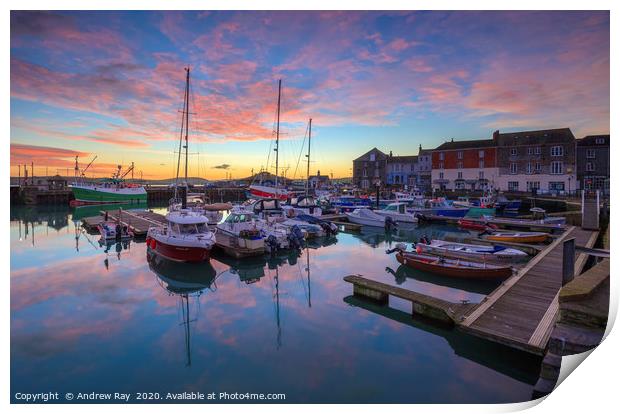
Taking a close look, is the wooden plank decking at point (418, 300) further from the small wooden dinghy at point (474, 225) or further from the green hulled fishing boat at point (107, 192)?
the green hulled fishing boat at point (107, 192)

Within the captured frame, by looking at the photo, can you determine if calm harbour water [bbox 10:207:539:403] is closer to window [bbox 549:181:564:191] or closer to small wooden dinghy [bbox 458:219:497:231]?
small wooden dinghy [bbox 458:219:497:231]

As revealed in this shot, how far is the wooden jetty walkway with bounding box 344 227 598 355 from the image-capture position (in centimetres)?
701

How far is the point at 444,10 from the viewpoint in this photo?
7.29 meters

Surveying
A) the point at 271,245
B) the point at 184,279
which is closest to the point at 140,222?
the point at 271,245

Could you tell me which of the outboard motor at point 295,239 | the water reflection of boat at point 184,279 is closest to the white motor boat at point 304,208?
the outboard motor at point 295,239

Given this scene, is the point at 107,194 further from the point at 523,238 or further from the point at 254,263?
the point at 523,238

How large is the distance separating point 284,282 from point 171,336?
217 inches

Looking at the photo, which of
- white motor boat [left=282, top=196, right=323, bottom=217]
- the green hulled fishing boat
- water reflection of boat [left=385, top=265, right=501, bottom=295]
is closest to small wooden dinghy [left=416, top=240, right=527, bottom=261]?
water reflection of boat [left=385, top=265, right=501, bottom=295]

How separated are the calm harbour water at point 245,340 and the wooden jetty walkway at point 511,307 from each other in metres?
0.57

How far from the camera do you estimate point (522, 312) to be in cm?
808

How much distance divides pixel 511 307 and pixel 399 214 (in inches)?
895

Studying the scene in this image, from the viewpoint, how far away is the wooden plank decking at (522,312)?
690 cm

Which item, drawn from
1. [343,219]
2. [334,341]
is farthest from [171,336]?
[343,219]

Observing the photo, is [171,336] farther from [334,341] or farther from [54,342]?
[334,341]
